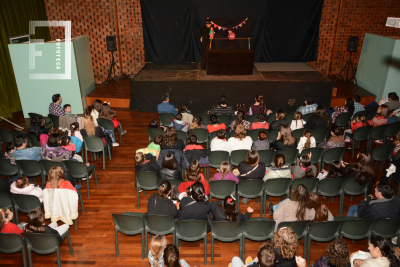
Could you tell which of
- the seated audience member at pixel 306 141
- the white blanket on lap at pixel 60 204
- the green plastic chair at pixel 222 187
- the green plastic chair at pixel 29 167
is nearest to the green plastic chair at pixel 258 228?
the green plastic chair at pixel 222 187

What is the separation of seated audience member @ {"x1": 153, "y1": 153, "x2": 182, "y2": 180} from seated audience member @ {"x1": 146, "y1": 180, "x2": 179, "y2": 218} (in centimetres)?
74

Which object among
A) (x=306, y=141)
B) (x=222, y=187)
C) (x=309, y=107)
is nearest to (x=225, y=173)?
(x=222, y=187)

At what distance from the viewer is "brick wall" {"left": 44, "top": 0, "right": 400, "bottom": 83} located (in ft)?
35.9

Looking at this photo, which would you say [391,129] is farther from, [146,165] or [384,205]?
[146,165]

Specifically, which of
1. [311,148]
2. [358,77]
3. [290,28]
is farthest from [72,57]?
[358,77]

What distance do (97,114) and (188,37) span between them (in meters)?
5.65

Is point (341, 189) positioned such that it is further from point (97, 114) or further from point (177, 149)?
point (97, 114)

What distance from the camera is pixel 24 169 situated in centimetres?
520

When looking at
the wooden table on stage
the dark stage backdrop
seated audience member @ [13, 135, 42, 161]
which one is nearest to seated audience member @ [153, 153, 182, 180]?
seated audience member @ [13, 135, 42, 161]

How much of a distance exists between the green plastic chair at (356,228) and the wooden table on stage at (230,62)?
21.3 ft

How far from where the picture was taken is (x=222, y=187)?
4617mm

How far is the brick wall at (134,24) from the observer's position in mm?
10945

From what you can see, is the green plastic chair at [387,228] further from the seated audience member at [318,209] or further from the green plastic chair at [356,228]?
the seated audience member at [318,209]

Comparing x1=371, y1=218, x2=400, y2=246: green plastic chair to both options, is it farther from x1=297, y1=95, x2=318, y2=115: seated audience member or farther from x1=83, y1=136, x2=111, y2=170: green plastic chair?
x1=83, y1=136, x2=111, y2=170: green plastic chair
